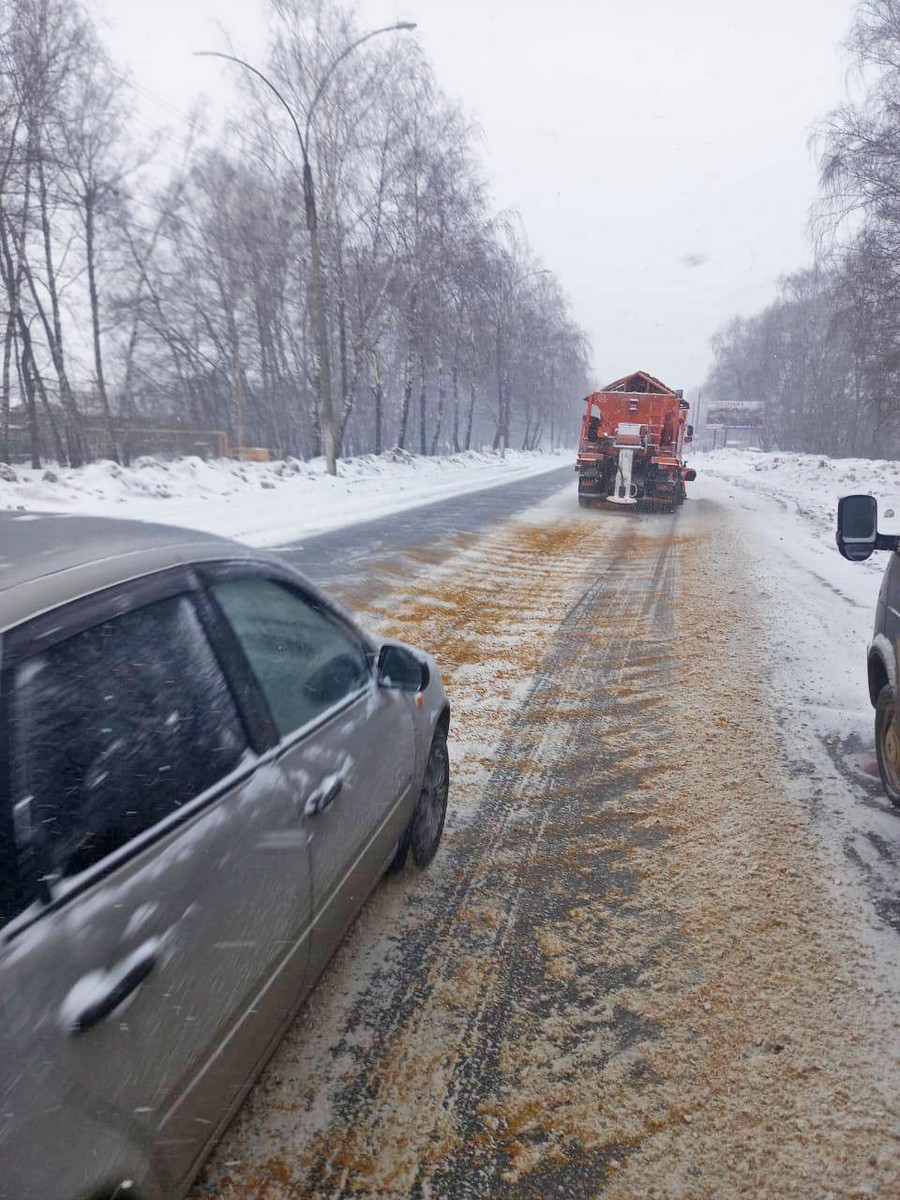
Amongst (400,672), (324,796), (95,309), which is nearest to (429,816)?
(400,672)

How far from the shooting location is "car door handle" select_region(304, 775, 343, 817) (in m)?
1.90

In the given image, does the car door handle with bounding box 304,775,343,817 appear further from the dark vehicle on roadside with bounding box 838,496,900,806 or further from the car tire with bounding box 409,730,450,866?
the dark vehicle on roadside with bounding box 838,496,900,806

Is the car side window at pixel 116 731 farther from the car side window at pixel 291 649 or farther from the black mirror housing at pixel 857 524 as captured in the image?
the black mirror housing at pixel 857 524

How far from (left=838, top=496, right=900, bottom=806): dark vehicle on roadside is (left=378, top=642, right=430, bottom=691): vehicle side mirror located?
1.83 m

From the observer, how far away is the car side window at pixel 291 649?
1.95 metres

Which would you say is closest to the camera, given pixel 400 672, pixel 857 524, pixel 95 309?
pixel 400 672

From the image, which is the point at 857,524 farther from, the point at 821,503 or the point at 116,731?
the point at 821,503

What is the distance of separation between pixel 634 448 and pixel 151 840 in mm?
17408

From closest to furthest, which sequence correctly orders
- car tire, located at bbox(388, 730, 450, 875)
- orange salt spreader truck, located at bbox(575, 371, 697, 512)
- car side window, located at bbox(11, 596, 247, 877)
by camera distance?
1. car side window, located at bbox(11, 596, 247, 877)
2. car tire, located at bbox(388, 730, 450, 875)
3. orange salt spreader truck, located at bbox(575, 371, 697, 512)

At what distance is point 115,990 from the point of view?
1193mm

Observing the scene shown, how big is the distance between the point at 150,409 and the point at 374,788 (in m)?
39.2

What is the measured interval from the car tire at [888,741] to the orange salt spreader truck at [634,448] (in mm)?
14036

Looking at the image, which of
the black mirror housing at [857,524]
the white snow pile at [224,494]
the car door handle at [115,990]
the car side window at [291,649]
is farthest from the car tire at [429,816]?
the white snow pile at [224,494]

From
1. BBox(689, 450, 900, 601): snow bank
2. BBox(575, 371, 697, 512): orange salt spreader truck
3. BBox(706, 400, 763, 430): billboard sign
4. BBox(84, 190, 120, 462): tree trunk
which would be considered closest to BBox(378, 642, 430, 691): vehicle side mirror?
BBox(689, 450, 900, 601): snow bank
